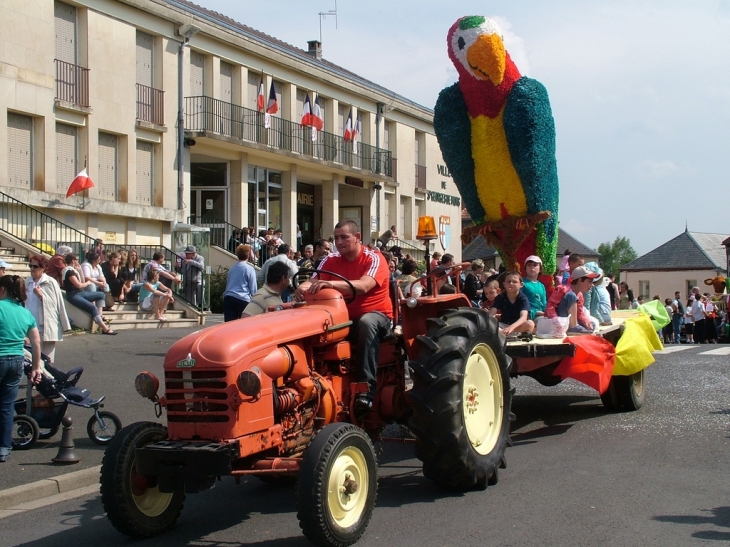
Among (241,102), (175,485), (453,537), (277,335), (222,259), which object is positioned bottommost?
(453,537)

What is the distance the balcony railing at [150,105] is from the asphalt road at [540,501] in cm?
1768

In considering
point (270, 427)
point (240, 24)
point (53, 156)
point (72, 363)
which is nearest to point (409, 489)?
point (270, 427)

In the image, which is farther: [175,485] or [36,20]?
[36,20]

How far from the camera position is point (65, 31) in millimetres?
23422

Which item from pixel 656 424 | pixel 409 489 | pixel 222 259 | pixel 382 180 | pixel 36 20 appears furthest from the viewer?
pixel 382 180

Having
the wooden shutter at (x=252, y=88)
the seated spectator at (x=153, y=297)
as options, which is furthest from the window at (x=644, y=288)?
the seated spectator at (x=153, y=297)

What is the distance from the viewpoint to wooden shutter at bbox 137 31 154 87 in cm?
2580

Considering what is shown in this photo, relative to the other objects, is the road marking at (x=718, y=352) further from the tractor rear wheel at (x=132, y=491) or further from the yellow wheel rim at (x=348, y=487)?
the tractor rear wheel at (x=132, y=491)

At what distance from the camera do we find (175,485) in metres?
5.40

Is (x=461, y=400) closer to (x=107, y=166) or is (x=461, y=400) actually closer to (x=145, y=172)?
(x=107, y=166)

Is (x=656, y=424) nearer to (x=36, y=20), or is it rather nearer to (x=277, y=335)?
(x=277, y=335)

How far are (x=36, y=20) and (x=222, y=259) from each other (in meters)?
9.09

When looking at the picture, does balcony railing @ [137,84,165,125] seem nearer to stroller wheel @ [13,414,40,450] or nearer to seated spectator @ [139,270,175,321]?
seated spectator @ [139,270,175,321]

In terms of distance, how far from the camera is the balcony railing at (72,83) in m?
23.2
